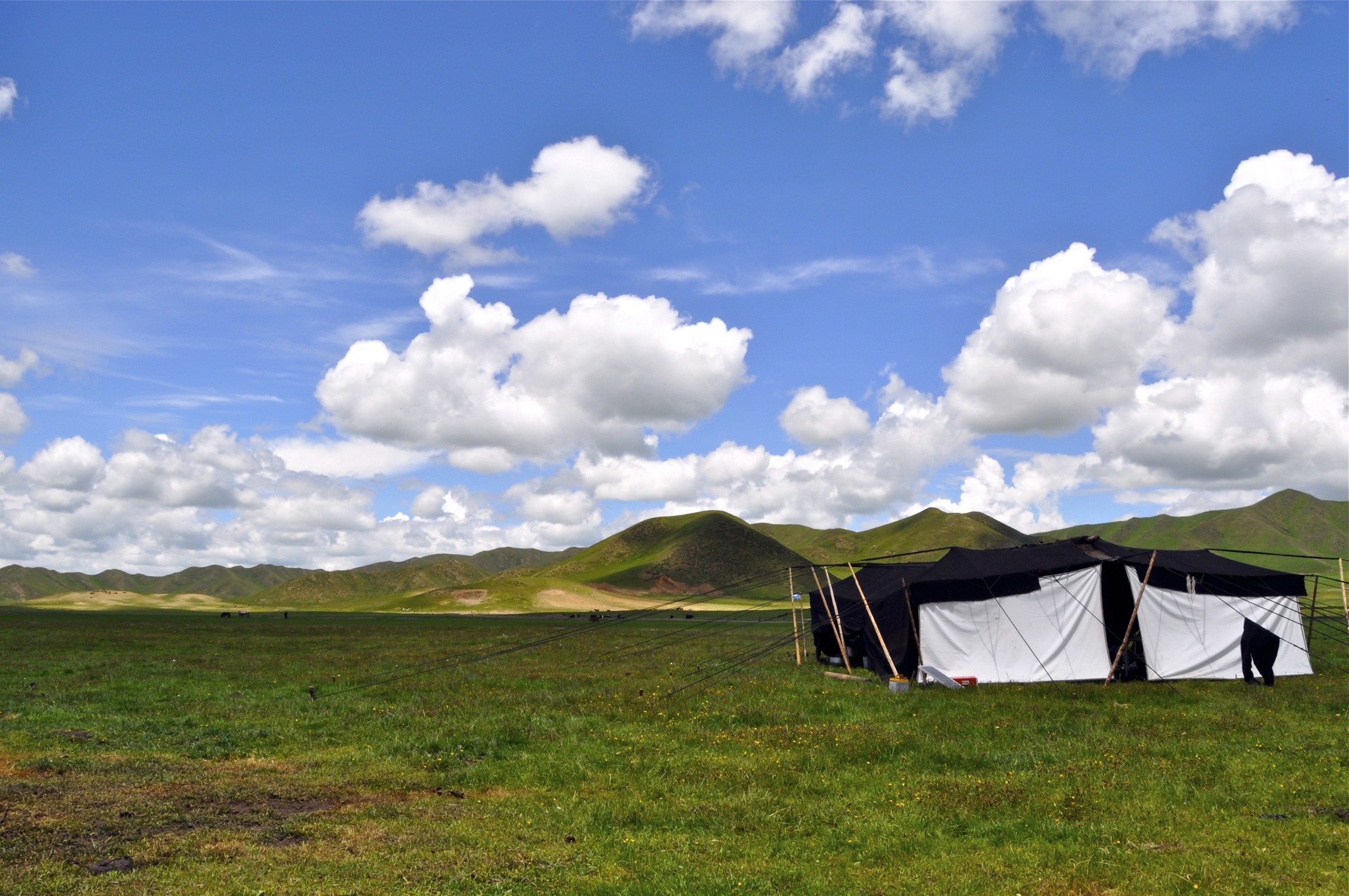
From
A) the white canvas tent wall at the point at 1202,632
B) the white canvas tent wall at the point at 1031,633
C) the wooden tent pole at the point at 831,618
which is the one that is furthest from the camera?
the wooden tent pole at the point at 831,618

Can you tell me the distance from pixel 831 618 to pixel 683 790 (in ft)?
66.6

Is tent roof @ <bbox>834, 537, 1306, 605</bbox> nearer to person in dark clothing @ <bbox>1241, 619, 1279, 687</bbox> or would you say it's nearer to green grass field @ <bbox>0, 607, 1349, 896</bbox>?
person in dark clothing @ <bbox>1241, 619, 1279, 687</bbox>

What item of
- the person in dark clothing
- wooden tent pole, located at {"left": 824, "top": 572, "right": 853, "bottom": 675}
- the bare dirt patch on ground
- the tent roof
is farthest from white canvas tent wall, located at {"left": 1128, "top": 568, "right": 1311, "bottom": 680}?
the bare dirt patch on ground

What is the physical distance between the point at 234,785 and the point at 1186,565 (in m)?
29.8

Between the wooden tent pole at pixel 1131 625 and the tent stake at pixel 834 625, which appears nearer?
the wooden tent pole at pixel 1131 625

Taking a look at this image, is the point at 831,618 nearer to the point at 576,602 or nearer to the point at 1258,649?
Answer: the point at 1258,649

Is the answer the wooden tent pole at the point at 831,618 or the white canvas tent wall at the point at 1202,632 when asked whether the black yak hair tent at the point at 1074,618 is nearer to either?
the white canvas tent wall at the point at 1202,632

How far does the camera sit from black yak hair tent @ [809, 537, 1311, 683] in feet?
93.4

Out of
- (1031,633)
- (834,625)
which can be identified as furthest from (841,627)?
(1031,633)

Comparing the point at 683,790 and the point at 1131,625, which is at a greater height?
the point at 1131,625

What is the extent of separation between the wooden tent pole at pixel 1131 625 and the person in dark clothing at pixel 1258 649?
332 cm

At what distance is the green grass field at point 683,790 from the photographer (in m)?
10.1

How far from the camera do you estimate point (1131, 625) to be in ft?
88.0

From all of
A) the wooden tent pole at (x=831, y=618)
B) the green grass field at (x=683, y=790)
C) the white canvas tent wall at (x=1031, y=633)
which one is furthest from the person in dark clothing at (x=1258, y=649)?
the wooden tent pole at (x=831, y=618)
